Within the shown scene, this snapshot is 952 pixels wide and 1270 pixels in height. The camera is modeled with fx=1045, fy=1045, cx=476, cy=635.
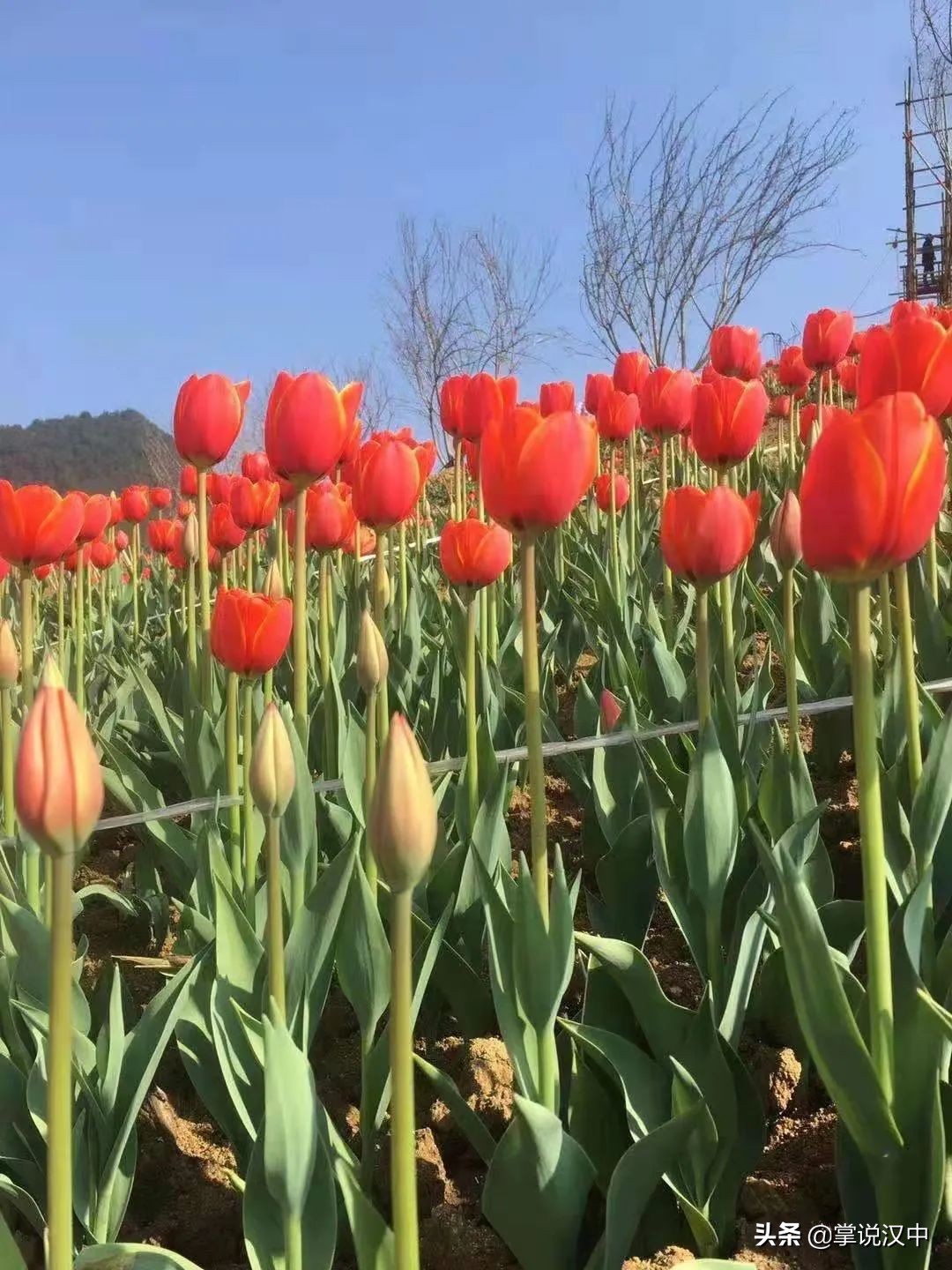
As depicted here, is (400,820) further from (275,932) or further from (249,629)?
(249,629)

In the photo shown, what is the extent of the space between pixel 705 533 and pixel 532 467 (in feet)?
1.20

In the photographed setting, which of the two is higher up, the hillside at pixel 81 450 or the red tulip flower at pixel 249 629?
the hillside at pixel 81 450

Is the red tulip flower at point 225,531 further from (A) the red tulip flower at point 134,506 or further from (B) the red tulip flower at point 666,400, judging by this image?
(A) the red tulip flower at point 134,506

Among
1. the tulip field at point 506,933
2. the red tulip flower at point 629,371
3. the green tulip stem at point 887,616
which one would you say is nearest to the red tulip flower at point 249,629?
the tulip field at point 506,933

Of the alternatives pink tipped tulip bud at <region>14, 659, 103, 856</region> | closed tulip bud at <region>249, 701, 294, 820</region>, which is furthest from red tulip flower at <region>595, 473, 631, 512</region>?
pink tipped tulip bud at <region>14, 659, 103, 856</region>

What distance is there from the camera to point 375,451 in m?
1.57

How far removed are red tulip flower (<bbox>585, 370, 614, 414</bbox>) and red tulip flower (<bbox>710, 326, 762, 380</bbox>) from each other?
34 cm

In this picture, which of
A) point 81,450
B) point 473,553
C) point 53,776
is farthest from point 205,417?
point 81,450

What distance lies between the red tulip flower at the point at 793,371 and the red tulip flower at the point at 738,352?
941 millimetres

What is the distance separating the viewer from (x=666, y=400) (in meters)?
2.52

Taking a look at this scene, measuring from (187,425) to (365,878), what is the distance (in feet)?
2.86

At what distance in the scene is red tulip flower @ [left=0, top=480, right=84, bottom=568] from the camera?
150 cm

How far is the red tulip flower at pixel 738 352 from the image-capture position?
10.4 feet

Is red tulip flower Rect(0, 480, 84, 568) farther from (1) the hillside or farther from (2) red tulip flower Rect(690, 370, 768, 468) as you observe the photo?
(1) the hillside
